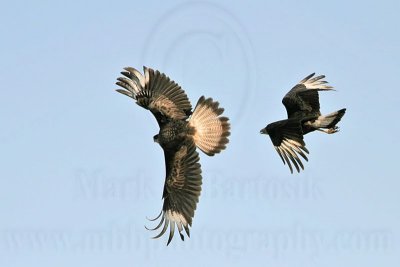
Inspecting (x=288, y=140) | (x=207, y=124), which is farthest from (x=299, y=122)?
(x=207, y=124)

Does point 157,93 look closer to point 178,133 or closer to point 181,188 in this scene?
point 178,133

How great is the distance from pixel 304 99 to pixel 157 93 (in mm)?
3308

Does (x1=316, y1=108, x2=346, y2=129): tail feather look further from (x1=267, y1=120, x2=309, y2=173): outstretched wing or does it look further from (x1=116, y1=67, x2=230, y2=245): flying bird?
(x1=116, y1=67, x2=230, y2=245): flying bird

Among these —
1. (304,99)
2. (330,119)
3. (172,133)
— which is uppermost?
(304,99)

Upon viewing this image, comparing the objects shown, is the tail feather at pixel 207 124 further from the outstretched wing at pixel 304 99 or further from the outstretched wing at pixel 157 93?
the outstretched wing at pixel 304 99

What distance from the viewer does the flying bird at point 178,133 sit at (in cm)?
1861

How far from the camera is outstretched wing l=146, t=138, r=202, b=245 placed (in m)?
18.5

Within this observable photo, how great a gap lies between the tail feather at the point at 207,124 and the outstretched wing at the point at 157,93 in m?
0.35

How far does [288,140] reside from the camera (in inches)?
785

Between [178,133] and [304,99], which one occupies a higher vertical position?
[304,99]

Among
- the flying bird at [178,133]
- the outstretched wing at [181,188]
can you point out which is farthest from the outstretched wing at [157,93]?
the outstretched wing at [181,188]

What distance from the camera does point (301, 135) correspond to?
783 inches

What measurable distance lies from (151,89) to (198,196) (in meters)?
2.47

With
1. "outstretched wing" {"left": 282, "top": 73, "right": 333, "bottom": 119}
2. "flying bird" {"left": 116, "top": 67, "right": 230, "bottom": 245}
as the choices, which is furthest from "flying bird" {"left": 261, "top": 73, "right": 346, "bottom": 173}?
"flying bird" {"left": 116, "top": 67, "right": 230, "bottom": 245}
